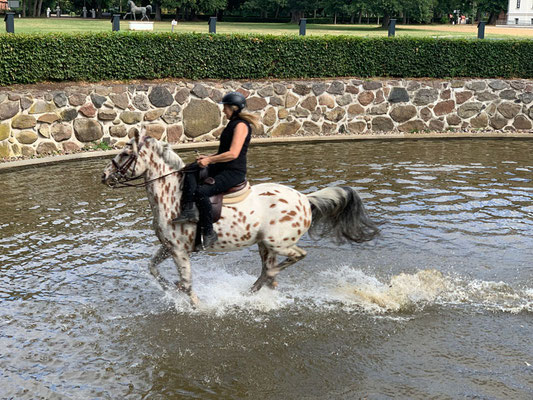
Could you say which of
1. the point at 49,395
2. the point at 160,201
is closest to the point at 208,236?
the point at 160,201

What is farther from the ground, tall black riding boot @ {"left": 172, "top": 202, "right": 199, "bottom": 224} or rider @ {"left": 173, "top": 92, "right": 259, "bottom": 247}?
rider @ {"left": 173, "top": 92, "right": 259, "bottom": 247}

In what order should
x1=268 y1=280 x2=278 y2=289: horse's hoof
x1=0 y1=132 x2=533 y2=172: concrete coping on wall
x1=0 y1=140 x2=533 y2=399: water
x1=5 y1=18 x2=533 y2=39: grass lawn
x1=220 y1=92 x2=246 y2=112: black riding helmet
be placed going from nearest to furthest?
x1=0 y1=140 x2=533 y2=399: water < x1=220 y1=92 x2=246 y2=112: black riding helmet < x1=268 y1=280 x2=278 y2=289: horse's hoof < x1=0 y1=132 x2=533 y2=172: concrete coping on wall < x1=5 y1=18 x2=533 y2=39: grass lawn

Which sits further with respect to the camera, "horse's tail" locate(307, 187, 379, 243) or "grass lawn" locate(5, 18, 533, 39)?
"grass lawn" locate(5, 18, 533, 39)

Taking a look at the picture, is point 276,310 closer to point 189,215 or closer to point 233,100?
point 189,215

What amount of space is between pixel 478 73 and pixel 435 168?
7.51 m

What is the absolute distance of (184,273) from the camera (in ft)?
26.8

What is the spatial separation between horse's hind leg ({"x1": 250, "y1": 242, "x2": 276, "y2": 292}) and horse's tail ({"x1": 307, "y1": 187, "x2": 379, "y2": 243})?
2.23ft

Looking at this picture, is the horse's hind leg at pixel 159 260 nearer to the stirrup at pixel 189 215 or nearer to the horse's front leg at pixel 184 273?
the horse's front leg at pixel 184 273

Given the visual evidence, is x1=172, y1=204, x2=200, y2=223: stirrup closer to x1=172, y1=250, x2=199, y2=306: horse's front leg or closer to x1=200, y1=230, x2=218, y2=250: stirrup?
x1=200, y1=230, x2=218, y2=250: stirrup

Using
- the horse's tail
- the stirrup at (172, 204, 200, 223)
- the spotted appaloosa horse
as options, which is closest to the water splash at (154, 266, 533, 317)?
the spotted appaloosa horse

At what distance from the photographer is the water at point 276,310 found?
6598 mm

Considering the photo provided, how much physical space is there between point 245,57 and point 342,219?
1174 centimetres

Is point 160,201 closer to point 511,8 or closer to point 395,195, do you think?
point 395,195

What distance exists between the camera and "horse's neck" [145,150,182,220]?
7855 millimetres
